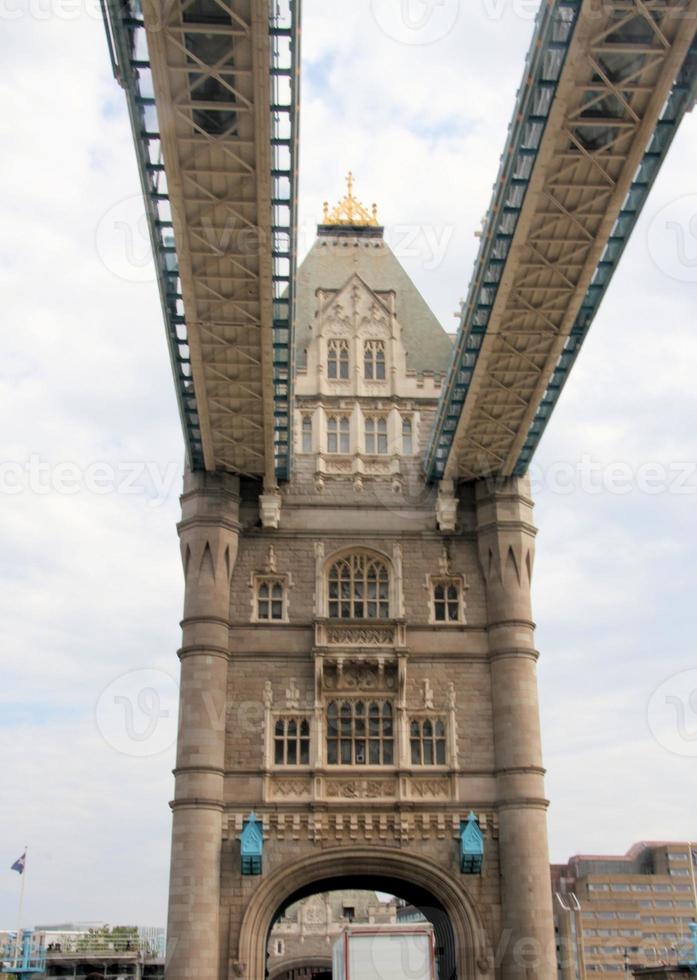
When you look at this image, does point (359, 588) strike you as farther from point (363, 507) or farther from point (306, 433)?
point (306, 433)

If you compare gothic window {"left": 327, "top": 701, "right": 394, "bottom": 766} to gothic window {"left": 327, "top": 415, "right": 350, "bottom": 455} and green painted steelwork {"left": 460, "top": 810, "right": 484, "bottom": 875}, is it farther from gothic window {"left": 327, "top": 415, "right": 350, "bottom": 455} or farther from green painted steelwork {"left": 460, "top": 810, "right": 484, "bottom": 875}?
gothic window {"left": 327, "top": 415, "right": 350, "bottom": 455}

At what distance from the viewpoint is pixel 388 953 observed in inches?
1221

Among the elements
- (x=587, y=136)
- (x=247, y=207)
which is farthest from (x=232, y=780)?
(x=587, y=136)

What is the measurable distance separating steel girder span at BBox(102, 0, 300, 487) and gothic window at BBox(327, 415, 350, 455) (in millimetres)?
4163

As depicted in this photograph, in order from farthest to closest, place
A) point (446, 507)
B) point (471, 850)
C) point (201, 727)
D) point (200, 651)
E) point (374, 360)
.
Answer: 1. point (374, 360)
2. point (446, 507)
3. point (200, 651)
4. point (201, 727)
5. point (471, 850)

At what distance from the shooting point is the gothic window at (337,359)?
47812mm

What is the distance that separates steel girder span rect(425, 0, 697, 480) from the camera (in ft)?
84.4

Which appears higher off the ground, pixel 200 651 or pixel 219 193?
pixel 219 193

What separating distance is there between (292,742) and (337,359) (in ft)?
53.3

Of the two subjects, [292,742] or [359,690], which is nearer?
[292,742]

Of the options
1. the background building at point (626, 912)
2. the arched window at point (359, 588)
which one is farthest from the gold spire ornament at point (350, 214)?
the background building at point (626, 912)

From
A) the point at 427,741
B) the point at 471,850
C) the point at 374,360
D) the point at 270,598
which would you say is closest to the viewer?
the point at 471,850

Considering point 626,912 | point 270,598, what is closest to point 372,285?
point 270,598

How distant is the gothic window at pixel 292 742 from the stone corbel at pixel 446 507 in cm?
940
